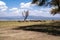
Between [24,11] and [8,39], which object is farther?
[24,11]

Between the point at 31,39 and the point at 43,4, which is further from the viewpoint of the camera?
the point at 43,4

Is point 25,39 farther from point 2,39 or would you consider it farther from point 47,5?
point 47,5

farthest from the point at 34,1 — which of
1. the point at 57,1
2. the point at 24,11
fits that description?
the point at 24,11

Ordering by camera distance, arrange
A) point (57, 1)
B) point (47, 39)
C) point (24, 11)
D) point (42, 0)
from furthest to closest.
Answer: point (24, 11)
point (42, 0)
point (57, 1)
point (47, 39)

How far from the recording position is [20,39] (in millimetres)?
13141

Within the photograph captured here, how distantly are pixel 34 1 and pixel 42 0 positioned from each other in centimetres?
113

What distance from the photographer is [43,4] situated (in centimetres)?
2528

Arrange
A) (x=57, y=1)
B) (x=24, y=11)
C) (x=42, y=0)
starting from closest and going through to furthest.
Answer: (x=57, y=1) < (x=42, y=0) < (x=24, y=11)

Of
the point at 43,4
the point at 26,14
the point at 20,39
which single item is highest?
the point at 43,4

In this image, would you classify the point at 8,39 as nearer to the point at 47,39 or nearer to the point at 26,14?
the point at 47,39

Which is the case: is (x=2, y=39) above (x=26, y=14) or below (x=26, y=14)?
above

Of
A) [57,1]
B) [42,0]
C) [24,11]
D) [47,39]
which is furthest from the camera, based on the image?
[24,11]

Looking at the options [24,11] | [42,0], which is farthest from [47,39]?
[24,11]

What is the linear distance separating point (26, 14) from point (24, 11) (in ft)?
4.36
